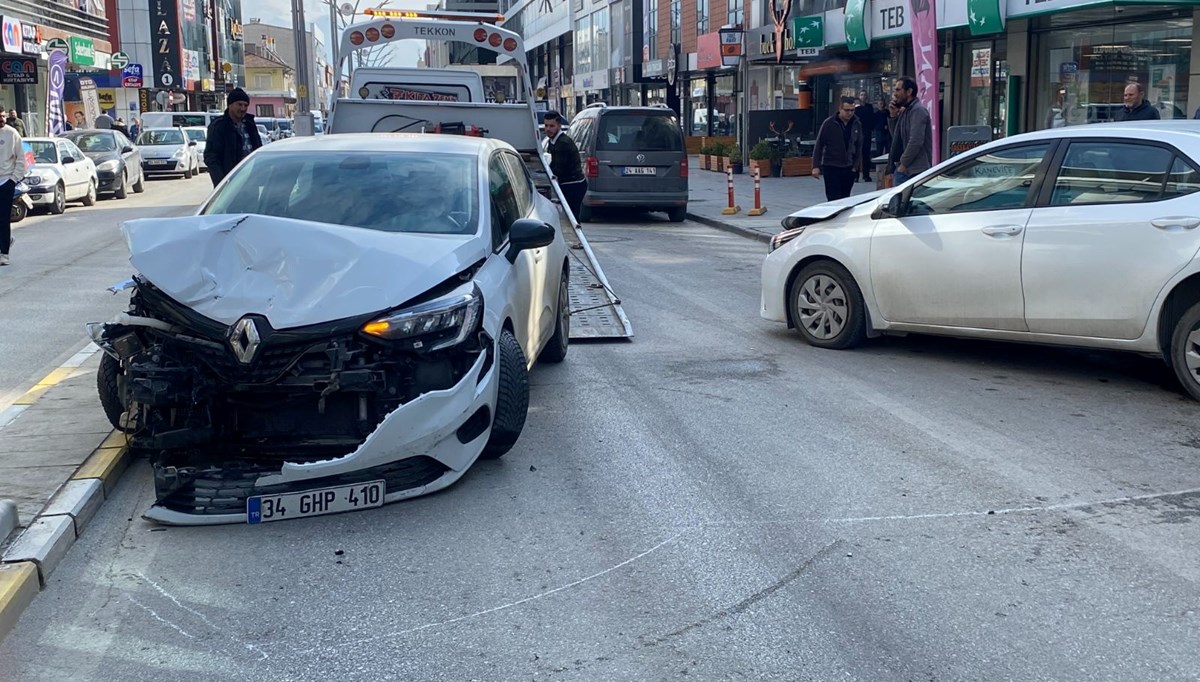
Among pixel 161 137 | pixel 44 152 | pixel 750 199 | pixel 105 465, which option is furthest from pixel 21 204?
pixel 105 465

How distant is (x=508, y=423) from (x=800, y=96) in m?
27.5

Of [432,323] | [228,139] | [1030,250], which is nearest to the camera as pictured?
[432,323]

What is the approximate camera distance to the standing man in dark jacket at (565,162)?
15.6 m

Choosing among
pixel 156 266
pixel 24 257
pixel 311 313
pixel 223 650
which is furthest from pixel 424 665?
pixel 24 257

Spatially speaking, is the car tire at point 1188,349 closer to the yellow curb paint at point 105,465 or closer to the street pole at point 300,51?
the yellow curb paint at point 105,465

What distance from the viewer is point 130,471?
20.2 feet

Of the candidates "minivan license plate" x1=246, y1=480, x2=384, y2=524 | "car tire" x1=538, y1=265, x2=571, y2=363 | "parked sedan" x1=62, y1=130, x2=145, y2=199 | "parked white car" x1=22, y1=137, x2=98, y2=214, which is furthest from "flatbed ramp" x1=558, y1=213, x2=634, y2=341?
"parked sedan" x1=62, y1=130, x2=145, y2=199

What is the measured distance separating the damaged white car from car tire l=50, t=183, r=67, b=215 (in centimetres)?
1769

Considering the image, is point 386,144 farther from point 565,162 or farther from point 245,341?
point 565,162

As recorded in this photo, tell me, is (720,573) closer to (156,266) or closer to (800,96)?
(156,266)

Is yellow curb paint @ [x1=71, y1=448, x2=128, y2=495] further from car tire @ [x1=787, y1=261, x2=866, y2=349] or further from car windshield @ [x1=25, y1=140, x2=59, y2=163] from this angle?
car windshield @ [x1=25, y1=140, x2=59, y2=163]

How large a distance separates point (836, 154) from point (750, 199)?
813 centimetres

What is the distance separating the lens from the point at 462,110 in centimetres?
1421

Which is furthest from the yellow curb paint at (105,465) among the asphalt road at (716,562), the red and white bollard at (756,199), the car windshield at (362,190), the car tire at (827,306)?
the red and white bollard at (756,199)
